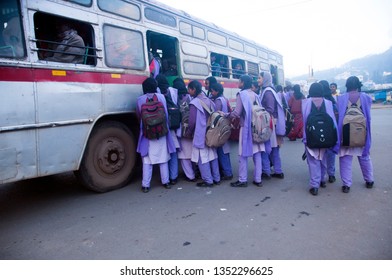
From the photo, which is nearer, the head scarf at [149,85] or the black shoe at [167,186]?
the head scarf at [149,85]

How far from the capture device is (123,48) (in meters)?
4.24

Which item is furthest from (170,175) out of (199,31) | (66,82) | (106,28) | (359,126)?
(199,31)

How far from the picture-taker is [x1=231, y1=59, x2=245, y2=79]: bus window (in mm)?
7680

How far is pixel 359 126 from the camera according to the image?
3.57 m

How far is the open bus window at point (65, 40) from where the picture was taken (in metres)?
3.49

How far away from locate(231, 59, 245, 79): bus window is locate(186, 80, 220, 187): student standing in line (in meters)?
3.65

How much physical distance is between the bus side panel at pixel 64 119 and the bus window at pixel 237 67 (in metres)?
4.78

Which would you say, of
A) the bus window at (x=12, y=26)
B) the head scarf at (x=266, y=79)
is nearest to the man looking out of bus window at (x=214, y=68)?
the head scarf at (x=266, y=79)

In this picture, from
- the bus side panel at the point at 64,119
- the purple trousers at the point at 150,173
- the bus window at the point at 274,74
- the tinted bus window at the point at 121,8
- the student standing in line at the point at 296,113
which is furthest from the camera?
the bus window at the point at 274,74

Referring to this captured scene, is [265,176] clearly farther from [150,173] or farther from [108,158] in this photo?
[108,158]

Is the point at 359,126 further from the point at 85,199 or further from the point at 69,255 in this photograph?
the point at 85,199

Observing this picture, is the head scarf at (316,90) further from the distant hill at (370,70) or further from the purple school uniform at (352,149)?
the distant hill at (370,70)

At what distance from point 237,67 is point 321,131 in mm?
4812

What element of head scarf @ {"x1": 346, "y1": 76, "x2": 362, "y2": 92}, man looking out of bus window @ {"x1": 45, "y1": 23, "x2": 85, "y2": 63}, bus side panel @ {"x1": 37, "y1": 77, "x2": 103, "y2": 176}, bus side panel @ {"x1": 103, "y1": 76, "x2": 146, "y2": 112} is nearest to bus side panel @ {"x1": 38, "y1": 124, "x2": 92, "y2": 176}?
bus side panel @ {"x1": 37, "y1": 77, "x2": 103, "y2": 176}
